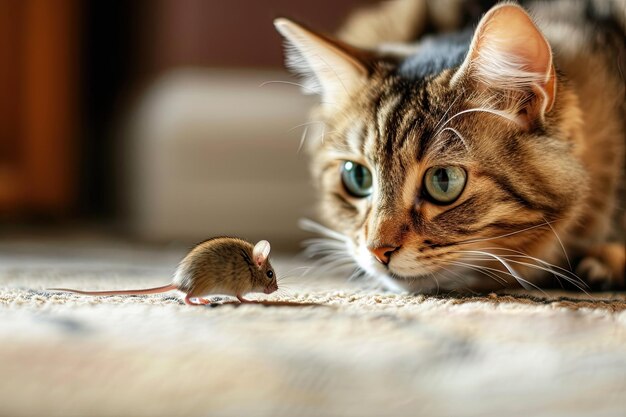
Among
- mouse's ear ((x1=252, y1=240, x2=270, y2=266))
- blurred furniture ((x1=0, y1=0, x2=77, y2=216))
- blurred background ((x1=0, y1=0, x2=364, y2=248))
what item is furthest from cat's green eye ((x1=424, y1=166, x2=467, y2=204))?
blurred furniture ((x1=0, y1=0, x2=77, y2=216))

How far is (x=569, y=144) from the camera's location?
126 centimetres

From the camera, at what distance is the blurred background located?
243 cm

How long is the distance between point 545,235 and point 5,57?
269 cm

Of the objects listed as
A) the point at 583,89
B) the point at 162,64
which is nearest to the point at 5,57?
the point at 162,64

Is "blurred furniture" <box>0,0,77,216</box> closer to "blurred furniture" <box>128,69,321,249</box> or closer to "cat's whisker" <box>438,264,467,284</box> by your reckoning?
"blurred furniture" <box>128,69,321,249</box>

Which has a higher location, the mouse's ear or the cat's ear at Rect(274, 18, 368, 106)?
the cat's ear at Rect(274, 18, 368, 106)

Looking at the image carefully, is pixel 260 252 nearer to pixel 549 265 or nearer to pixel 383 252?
pixel 383 252

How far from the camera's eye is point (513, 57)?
3.85 ft

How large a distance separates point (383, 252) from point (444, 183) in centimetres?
16

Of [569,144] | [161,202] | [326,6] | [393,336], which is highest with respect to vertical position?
[326,6]

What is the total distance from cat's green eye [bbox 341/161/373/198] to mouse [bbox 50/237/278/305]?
0.89 ft

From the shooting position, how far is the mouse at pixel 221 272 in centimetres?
103

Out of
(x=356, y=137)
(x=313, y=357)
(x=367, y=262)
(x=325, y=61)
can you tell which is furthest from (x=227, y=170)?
(x=313, y=357)

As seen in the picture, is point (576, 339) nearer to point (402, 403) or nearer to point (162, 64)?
point (402, 403)
